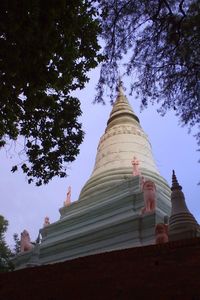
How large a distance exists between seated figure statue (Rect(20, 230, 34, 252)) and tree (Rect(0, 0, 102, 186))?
386 inches

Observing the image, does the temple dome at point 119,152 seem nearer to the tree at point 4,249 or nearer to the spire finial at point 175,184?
the tree at point 4,249

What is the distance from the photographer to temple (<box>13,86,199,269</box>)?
12.6m

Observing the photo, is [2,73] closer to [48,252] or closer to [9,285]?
[9,285]

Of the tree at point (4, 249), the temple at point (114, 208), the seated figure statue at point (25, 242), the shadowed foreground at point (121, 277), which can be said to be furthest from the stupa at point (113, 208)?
the shadowed foreground at point (121, 277)

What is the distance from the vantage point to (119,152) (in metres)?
18.2

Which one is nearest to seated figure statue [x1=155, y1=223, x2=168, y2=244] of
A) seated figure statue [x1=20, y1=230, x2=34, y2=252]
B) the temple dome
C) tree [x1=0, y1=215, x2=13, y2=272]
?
the temple dome

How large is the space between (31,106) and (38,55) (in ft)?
2.77

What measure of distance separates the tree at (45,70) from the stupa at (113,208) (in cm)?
636

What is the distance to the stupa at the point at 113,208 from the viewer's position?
12.7m

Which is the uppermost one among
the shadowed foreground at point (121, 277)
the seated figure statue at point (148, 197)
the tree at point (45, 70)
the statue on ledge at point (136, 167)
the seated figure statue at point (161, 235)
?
the statue on ledge at point (136, 167)

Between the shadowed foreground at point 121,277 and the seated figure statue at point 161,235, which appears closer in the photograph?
the shadowed foreground at point 121,277

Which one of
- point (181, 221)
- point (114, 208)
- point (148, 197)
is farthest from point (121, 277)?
point (114, 208)

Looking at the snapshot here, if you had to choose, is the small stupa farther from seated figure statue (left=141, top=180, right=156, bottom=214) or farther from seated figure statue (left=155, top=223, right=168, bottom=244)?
seated figure statue (left=141, top=180, right=156, bottom=214)

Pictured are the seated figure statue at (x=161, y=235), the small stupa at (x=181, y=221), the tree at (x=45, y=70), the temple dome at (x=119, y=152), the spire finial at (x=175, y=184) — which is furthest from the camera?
the temple dome at (x=119, y=152)
